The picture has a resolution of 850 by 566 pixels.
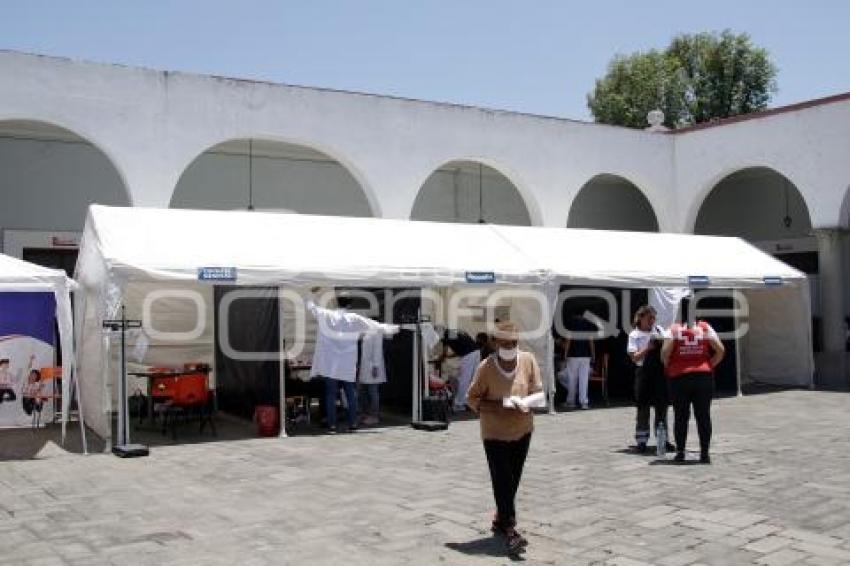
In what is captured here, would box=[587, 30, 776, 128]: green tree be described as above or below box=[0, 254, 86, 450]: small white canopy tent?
above

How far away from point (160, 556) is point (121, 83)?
955cm

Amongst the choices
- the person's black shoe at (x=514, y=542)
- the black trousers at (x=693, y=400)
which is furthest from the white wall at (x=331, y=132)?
the person's black shoe at (x=514, y=542)

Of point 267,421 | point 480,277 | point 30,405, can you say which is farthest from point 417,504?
point 30,405

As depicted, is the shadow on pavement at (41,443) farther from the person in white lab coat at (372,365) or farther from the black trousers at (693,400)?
the black trousers at (693,400)

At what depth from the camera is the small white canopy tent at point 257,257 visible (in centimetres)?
954

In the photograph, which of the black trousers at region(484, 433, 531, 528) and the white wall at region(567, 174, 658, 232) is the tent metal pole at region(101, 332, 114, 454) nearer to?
the black trousers at region(484, 433, 531, 528)

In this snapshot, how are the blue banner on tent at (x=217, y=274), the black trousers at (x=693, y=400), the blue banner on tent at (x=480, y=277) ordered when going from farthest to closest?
1. the blue banner on tent at (x=480, y=277)
2. the blue banner on tent at (x=217, y=274)
3. the black trousers at (x=693, y=400)

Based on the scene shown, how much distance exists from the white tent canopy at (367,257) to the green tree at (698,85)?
17.2 m

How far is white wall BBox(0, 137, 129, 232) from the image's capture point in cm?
1467

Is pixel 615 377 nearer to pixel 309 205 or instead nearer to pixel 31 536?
pixel 309 205

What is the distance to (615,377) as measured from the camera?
47.6 feet

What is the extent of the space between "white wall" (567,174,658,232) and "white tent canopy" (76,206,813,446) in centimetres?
533

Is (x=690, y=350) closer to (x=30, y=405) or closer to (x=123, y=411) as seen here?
(x=123, y=411)

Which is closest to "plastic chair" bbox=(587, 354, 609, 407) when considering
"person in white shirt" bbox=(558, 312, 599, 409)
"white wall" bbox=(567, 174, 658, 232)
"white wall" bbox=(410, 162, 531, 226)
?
"person in white shirt" bbox=(558, 312, 599, 409)
